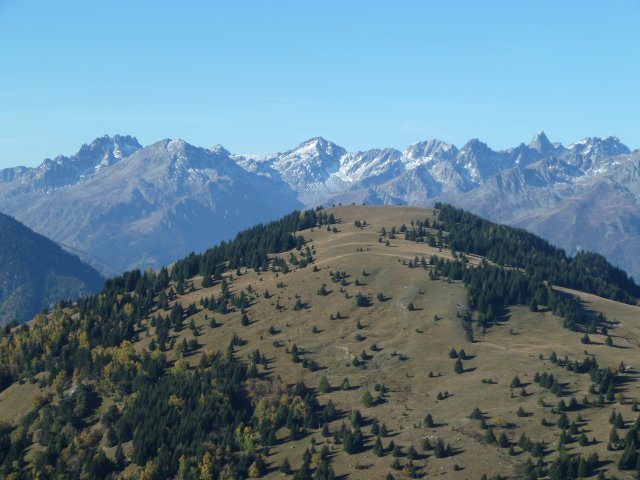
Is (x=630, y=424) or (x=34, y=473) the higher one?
(x=630, y=424)

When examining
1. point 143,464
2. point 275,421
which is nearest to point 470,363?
Result: point 275,421

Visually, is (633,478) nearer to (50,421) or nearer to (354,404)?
(354,404)

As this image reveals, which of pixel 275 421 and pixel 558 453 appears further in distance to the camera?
pixel 275 421

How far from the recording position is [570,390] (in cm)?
16788

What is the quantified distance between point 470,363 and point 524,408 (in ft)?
98.0

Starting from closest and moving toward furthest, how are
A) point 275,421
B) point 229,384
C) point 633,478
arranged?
point 633,478, point 275,421, point 229,384

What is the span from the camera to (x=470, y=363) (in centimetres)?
19025

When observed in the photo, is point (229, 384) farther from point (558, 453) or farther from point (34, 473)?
point (558, 453)

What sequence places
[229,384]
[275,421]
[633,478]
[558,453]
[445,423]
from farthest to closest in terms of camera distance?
[229,384]
[275,421]
[445,423]
[558,453]
[633,478]

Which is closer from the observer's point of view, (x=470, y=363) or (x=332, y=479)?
(x=332, y=479)

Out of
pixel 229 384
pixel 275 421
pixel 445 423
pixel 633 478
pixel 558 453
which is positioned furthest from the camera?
pixel 229 384

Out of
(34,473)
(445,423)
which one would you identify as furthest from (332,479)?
(34,473)

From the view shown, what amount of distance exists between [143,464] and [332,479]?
144 feet

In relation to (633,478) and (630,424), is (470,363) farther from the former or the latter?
(633,478)
